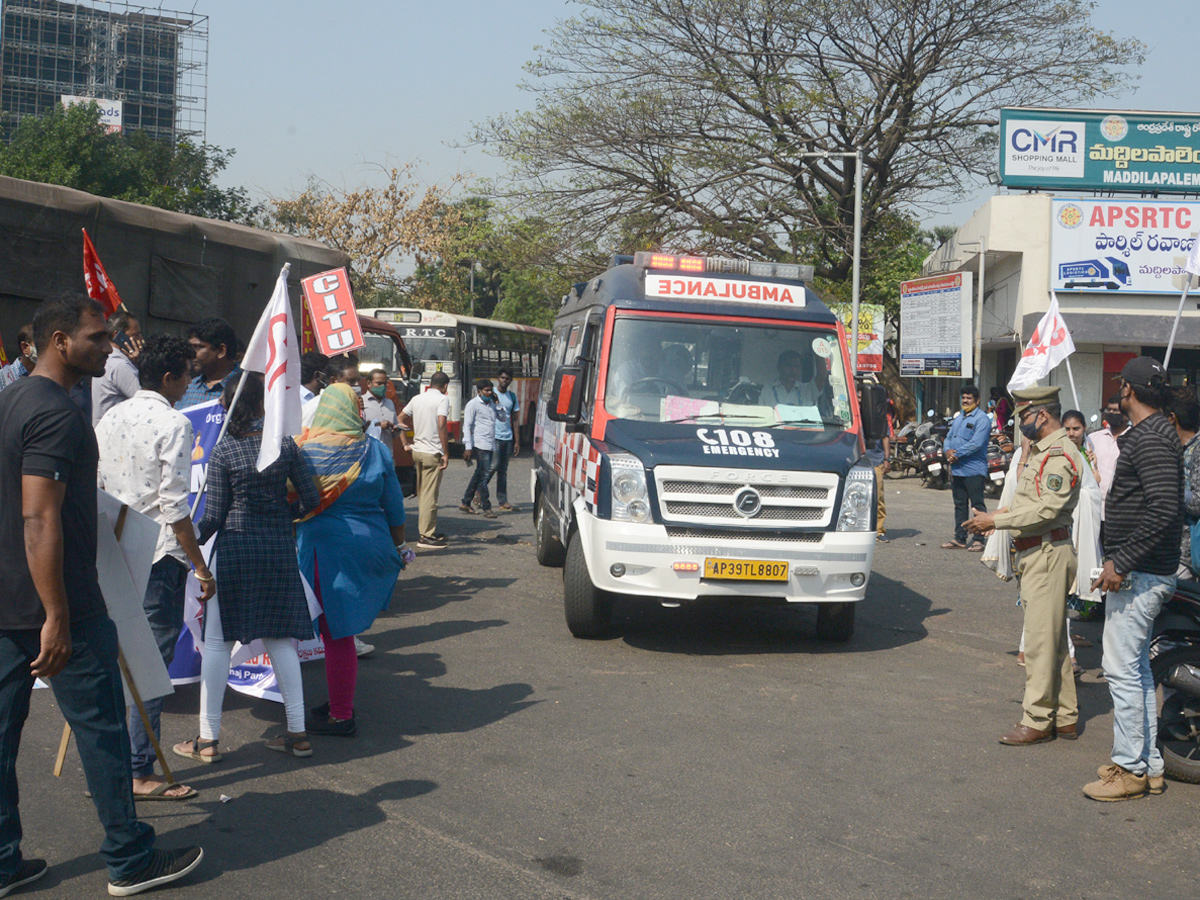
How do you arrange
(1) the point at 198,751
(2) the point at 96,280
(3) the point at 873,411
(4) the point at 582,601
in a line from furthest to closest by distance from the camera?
(3) the point at 873,411 → (2) the point at 96,280 → (4) the point at 582,601 → (1) the point at 198,751

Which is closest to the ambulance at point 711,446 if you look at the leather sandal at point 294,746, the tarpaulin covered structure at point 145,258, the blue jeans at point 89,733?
the leather sandal at point 294,746

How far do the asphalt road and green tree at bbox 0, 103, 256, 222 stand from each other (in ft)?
102

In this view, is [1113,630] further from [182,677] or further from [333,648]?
[182,677]

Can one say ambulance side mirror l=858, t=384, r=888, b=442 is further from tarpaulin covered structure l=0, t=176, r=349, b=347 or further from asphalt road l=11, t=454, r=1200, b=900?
tarpaulin covered structure l=0, t=176, r=349, b=347

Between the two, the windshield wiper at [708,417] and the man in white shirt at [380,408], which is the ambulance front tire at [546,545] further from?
the windshield wiper at [708,417]

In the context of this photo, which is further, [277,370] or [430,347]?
[430,347]

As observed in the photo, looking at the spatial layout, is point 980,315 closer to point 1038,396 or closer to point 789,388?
point 789,388

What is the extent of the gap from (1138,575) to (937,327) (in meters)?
21.8

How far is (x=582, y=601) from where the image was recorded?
7750 mm

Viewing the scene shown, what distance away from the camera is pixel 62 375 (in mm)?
3732

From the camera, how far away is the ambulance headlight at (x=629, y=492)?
292 inches

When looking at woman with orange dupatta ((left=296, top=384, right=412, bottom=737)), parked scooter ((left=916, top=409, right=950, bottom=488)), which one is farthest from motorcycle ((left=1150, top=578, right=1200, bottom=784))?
parked scooter ((left=916, top=409, right=950, bottom=488))

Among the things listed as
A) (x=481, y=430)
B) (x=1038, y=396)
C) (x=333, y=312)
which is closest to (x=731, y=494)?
(x=1038, y=396)

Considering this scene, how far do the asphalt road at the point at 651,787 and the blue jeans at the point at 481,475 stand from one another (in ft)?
21.3
